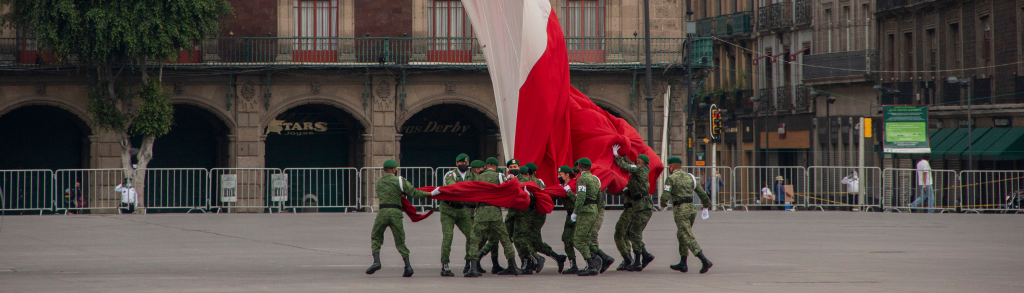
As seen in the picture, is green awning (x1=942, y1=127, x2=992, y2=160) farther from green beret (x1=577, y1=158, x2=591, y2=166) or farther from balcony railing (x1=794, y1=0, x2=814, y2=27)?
green beret (x1=577, y1=158, x2=591, y2=166)

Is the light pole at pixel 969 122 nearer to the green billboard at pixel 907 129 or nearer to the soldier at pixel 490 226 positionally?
the green billboard at pixel 907 129

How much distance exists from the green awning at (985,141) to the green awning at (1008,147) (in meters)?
0.17

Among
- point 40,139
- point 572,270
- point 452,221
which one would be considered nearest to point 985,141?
point 572,270

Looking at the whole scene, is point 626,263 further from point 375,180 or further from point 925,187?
point 925,187

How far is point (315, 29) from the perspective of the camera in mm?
32562

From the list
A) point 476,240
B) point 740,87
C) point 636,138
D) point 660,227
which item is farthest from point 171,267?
point 740,87

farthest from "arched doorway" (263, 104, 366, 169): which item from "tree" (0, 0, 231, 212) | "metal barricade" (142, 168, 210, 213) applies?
"metal barricade" (142, 168, 210, 213)

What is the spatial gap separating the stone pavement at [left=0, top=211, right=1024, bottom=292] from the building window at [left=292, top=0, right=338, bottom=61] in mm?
6664

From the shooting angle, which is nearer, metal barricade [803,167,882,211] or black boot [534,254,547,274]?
black boot [534,254,547,274]

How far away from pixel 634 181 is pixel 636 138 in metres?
1.46

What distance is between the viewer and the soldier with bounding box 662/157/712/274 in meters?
14.4

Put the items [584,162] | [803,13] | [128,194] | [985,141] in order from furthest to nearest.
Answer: [803,13]
[985,141]
[128,194]
[584,162]

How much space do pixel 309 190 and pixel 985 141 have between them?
20.7 m

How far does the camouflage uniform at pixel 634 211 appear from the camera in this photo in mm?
14789
